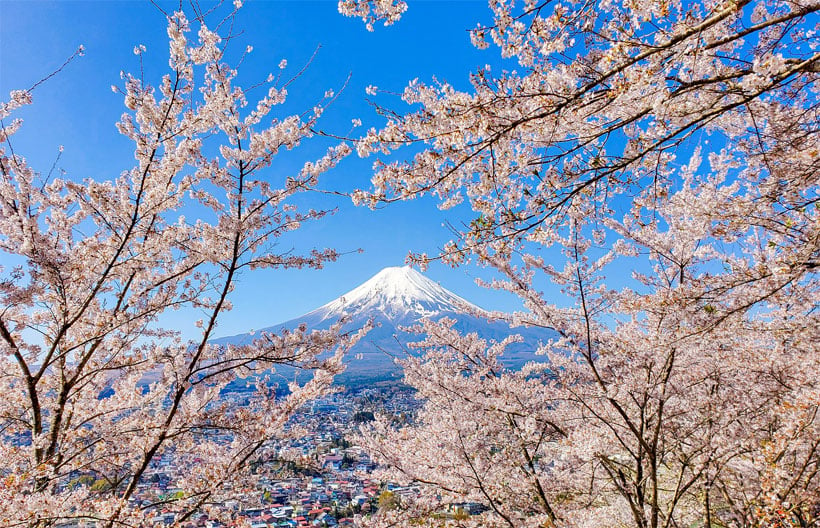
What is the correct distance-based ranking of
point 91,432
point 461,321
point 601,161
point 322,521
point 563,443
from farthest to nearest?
point 461,321 < point 322,521 < point 563,443 < point 91,432 < point 601,161

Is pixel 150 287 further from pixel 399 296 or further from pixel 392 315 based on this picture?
pixel 399 296

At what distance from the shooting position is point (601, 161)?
2.15 metres

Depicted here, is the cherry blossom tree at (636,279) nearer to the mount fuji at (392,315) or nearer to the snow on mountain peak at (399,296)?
the mount fuji at (392,315)

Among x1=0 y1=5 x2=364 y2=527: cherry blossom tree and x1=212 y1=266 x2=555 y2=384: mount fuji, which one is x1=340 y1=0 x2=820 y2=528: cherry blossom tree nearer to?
x1=0 y1=5 x2=364 y2=527: cherry blossom tree

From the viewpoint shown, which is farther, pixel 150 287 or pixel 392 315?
pixel 392 315

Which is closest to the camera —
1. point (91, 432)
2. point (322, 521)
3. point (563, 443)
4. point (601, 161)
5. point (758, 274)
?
point (601, 161)

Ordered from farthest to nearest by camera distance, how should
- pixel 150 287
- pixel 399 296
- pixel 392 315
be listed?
pixel 399 296 < pixel 392 315 < pixel 150 287

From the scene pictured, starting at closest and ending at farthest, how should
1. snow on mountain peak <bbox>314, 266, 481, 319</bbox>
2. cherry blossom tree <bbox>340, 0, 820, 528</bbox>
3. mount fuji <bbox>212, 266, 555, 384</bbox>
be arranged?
cherry blossom tree <bbox>340, 0, 820, 528</bbox>
mount fuji <bbox>212, 266, 555, 384</bbox>
snow on mountain peak <bbox>314, 266, 481, 319</bbox>

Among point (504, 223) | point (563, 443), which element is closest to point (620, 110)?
point (504, 223)

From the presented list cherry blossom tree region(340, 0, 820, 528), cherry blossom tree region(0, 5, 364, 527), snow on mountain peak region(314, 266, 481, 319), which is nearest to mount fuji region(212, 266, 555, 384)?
snow on mountain peak region(314, 266, 481, 319)

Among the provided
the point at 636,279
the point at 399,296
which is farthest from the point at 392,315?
the point at 636,279

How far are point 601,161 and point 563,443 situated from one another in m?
3.72

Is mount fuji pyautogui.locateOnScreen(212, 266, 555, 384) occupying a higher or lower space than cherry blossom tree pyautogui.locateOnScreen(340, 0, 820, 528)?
higher

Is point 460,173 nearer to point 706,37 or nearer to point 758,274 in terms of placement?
point 706,37
